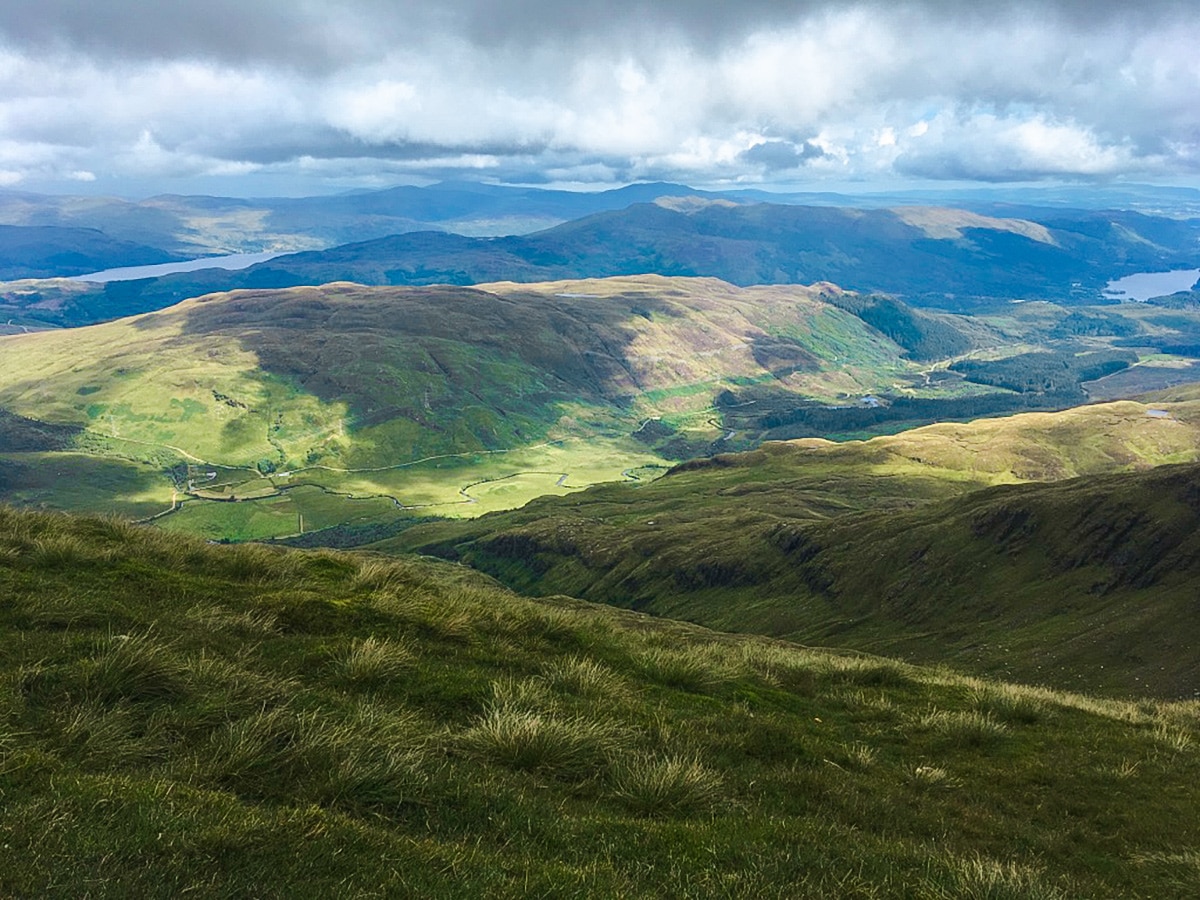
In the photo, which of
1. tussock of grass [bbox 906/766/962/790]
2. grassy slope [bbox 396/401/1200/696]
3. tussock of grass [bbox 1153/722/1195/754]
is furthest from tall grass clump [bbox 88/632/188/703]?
grassy slope [bbox 396/401/1200/696]

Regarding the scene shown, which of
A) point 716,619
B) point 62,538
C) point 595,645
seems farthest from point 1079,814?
point 716,619

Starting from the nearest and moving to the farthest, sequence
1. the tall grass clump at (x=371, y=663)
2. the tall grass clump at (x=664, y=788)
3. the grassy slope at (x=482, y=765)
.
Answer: the grassy slope at (x=482, y=765)
the tall grass clump at (x=664, y=788)
the tall grass clump at (x=371, y=663)

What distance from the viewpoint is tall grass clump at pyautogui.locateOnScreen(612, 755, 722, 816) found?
908 centimetres

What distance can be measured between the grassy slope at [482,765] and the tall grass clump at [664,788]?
4cm

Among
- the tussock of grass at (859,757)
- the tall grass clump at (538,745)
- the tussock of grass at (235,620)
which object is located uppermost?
the tall grass clump at (538,745)

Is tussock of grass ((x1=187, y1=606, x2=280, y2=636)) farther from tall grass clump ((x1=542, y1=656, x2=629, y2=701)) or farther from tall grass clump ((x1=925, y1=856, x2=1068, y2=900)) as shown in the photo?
tall grass clump ((x1=925, y1=856, x2=1068, y2=900))

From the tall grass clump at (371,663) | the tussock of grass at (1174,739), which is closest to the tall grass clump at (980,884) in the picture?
the tall grass clump at (371,663)

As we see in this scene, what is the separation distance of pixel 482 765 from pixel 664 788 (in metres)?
2.35

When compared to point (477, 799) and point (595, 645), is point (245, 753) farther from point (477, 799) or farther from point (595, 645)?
point (595, 645)

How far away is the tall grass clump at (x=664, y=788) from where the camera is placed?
29.8 feet

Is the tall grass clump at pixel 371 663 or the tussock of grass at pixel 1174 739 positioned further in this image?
the tussock of grass at pixel 1174 739

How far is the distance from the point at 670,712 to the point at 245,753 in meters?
7.15

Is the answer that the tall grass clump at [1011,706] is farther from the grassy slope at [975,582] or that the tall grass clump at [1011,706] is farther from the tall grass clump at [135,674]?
the grassy slope at [975,582]

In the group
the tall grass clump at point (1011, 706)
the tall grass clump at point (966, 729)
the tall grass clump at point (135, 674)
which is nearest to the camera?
the tall grass clump at point (135, 674)
